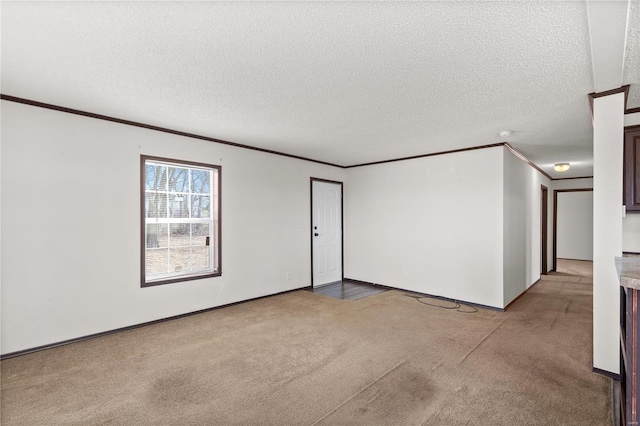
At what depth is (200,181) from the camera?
4422mm

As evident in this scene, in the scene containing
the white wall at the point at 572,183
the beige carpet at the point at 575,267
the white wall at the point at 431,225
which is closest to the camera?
the white wall at the point at 431,225

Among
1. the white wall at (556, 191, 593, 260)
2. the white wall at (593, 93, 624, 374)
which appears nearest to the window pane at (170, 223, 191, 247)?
the white wall at (593, 93, 624, 374)

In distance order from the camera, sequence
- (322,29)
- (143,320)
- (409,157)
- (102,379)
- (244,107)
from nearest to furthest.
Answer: (322,29)
(102,379)
(244,107)
(143,320)
(409,157)

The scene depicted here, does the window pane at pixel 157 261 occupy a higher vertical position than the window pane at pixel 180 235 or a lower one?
lower

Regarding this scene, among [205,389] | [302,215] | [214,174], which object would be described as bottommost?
[205,389]

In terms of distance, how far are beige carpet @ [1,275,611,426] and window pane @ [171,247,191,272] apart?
697mm

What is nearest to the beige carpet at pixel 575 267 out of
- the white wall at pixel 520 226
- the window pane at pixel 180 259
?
the white wall at pixel 520 226

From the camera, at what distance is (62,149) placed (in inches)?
127

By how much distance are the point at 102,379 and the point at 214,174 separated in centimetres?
279

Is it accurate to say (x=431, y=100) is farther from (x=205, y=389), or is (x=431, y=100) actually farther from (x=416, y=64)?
(x=205, y=389)

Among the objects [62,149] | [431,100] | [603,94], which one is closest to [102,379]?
[62,149]

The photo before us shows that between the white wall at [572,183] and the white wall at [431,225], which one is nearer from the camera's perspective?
the white wall at [431,225]

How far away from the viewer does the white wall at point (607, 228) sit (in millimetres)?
2619

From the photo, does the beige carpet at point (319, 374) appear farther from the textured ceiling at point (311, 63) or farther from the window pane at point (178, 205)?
the textured ceiling at point (311, 63)
